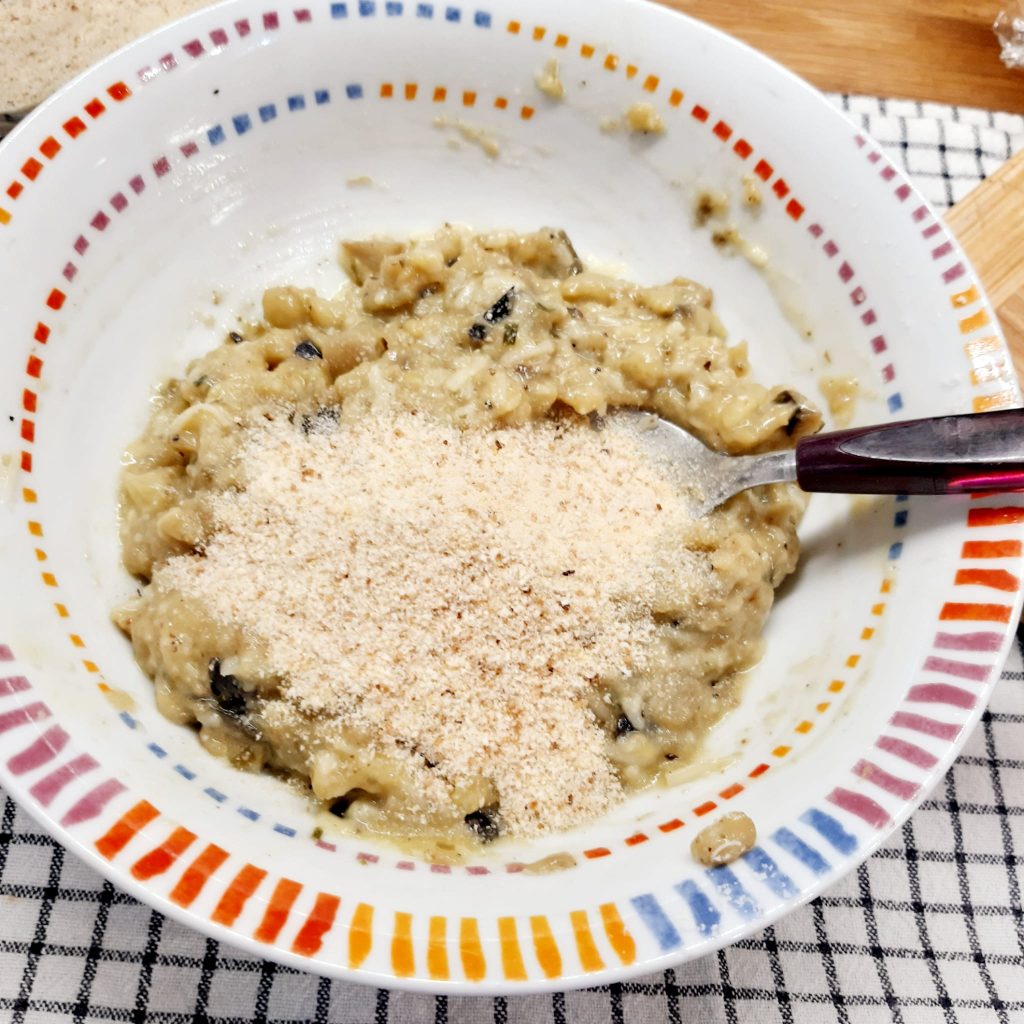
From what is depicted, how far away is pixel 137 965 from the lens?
173 cm

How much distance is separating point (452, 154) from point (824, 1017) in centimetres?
222

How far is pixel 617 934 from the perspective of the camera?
1.31 meters

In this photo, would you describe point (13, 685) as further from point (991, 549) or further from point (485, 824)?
point (991, 549)

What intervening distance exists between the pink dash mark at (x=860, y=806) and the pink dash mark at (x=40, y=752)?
1.24m

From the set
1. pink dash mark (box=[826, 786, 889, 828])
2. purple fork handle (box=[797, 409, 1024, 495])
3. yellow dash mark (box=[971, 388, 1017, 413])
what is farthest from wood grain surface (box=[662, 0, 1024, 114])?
pink dash mark (box=[826, 786, 889, 828])

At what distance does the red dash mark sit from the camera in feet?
5.23

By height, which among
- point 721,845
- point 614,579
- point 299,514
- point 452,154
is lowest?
point 721,845

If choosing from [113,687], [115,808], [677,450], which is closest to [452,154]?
[677,450]

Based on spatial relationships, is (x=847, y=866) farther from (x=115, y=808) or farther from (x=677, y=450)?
(x=115, y=808)

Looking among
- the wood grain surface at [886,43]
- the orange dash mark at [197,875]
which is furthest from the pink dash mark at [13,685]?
the wood grain surface at [886,43]

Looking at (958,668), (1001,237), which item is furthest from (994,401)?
(1001,237)

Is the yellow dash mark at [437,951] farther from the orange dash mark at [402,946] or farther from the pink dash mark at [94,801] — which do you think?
the pink dash mark at [94,801]

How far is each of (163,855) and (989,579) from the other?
146cm

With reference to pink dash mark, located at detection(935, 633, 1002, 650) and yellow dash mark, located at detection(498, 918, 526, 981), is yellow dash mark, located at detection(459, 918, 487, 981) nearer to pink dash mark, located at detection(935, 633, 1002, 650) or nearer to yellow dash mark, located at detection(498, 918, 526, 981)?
yellow dash mark, located at detection(498, 918, 526, 981)
